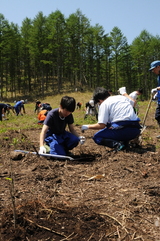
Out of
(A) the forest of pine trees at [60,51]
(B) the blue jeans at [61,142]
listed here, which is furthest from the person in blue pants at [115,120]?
(A) the forest of pine trees at [60,51]

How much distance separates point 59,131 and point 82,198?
A: 1853 millimetres

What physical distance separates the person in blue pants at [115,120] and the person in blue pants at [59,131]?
38 cm

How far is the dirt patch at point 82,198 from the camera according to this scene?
1.72 metres

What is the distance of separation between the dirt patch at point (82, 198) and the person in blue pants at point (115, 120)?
0.35m

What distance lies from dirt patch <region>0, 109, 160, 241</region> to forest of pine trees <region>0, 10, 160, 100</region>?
2796cm

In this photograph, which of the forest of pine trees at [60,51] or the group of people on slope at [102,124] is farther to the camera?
the forest of pine trees at [60,51]

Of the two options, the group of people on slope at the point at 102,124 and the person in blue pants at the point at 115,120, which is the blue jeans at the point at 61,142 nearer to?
the group of people on slope at the point at 102,124

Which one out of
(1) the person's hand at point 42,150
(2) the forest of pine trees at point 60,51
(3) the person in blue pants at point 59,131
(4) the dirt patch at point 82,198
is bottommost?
(4) the dirt patch at point 82,198

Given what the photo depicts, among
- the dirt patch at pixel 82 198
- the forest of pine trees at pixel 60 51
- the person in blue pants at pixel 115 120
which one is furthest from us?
the forest of pine trees at pixel 60 51

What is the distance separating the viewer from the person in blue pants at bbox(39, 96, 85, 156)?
3.66 m

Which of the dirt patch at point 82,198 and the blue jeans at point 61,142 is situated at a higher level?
the blue jeans at point 61,142

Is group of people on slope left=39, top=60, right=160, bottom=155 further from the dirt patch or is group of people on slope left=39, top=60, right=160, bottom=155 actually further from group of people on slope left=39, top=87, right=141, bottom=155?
the dirt patch

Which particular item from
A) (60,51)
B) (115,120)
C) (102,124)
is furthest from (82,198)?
(60,51)

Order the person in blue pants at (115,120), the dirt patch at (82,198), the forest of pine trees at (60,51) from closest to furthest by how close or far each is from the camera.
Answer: the dirt patch at (82,198) < the person in blue pants at (115,120) < the forest of pine trees at (60,51)
